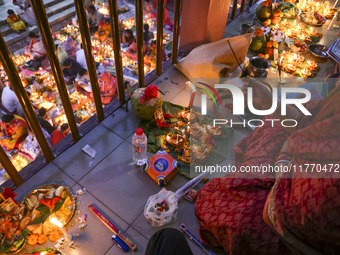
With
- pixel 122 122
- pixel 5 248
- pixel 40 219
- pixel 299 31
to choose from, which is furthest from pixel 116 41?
pixel 299 31

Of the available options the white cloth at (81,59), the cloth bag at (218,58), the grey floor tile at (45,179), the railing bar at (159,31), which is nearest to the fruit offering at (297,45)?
the cloth bag at (218,58)

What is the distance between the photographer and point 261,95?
9.62 feet

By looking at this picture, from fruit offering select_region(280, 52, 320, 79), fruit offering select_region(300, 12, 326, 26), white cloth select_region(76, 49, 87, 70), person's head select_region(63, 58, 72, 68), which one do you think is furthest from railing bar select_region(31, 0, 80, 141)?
fruit offering select_region(300, 12, 326, 26)

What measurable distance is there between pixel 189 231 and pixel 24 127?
272cm

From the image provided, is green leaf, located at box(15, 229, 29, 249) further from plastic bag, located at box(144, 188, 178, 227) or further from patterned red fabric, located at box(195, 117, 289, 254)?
patterned red fabric, located at box(195, 117, 289, 254)

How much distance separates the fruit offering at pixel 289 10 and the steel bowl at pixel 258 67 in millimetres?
1864

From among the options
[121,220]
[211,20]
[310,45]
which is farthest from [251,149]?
[310,45]

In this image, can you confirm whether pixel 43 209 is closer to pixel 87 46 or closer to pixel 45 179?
pixel 45 179

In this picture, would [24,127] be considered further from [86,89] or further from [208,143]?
[208,143]

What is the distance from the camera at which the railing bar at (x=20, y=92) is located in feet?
6.08

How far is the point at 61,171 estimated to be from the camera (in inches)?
101

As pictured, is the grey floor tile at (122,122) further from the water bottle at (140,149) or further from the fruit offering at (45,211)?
the fruit offering at (45,211)

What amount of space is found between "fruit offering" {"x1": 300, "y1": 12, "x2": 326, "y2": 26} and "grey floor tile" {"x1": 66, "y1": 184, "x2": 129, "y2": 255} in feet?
14.2

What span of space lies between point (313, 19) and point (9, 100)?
15.9 ft
